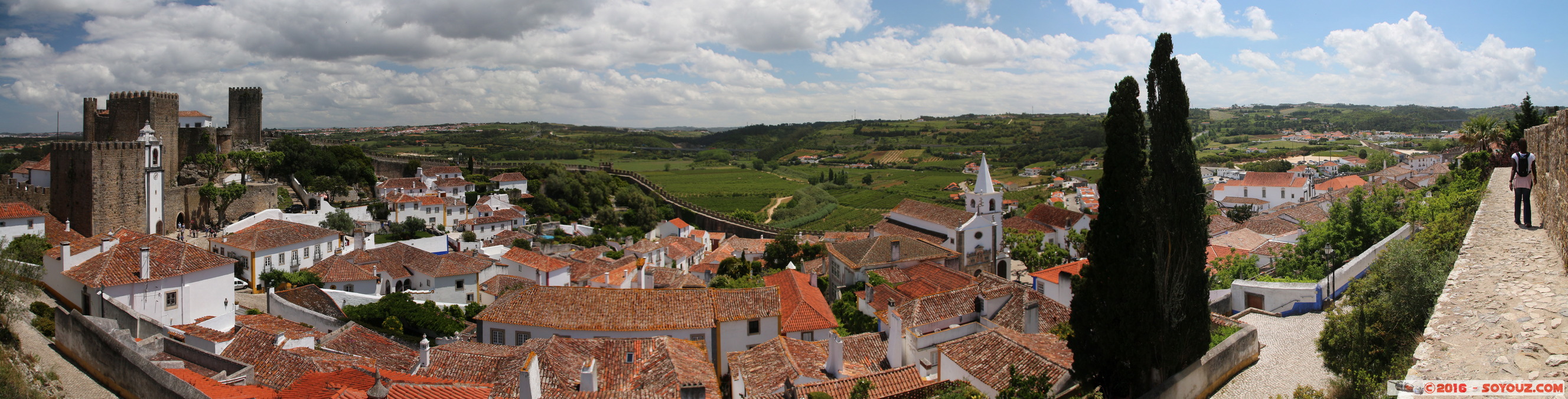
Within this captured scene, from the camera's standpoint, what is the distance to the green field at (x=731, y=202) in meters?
69.1

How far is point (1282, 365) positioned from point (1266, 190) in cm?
4394

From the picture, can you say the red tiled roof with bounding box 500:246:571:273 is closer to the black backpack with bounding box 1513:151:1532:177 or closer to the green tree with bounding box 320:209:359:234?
the green tree with bounding box 320:209:359:234

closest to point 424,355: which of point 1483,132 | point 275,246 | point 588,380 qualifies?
point 588,380

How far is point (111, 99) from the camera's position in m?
28.4

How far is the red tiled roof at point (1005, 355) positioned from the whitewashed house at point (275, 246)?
22.0 metres

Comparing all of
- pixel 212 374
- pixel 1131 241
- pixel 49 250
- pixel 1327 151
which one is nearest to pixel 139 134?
pixel 49 250

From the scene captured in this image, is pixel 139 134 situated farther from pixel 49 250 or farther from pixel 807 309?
pixel 807 309

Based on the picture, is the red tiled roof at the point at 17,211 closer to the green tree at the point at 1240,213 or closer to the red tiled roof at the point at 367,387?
the red tiled roof at the point at 367,387

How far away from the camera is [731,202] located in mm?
72688

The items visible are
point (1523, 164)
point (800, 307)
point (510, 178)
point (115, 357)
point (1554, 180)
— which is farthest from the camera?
point (510, 178)

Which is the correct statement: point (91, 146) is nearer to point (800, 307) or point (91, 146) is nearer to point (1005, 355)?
point (800, 307)

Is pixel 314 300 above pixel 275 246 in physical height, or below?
below

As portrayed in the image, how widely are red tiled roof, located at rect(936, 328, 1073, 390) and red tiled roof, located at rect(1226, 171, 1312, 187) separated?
4275 cm

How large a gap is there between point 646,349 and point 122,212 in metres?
20.6
